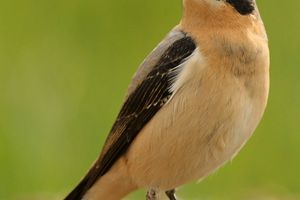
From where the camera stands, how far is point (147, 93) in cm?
1193

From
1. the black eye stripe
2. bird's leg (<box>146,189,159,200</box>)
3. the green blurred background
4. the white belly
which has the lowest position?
the green blurred background

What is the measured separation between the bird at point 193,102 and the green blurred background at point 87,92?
7.00 feet

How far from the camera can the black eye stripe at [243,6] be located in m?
11.8

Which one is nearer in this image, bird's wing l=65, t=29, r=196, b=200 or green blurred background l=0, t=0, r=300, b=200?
bird's wing l=65, t=29, r=196, b=200

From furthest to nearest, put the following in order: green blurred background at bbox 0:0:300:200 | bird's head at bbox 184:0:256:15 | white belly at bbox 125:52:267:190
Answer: green blurred background at bbox 0:0:300:200 → bird's head at bbox 184:0:256:15 → white belly at bbox 125:52:267:190

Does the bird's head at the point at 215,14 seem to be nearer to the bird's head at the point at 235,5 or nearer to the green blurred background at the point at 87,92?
the bird's head at the point at 235,5

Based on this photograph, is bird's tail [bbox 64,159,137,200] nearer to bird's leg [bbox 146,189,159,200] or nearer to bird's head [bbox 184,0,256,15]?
bird's leg [bbox 146,189,159,200]

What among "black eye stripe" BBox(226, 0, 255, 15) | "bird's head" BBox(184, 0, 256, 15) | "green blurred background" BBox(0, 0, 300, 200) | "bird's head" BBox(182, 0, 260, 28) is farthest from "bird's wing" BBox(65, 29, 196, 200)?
"green blurred background" BBox(0, 0, 300, 200)

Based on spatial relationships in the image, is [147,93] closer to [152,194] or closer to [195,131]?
[195,131]

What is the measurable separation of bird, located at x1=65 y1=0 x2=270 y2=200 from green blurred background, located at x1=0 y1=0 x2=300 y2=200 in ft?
7.00

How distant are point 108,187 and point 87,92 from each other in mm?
4365

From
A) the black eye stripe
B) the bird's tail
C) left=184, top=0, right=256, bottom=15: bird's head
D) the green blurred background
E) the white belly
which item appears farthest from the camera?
the green blurred background

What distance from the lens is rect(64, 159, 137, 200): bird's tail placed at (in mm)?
12195

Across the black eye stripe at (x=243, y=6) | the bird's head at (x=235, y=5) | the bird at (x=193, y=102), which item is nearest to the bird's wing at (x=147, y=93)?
the bird at (x=193, y=102)
